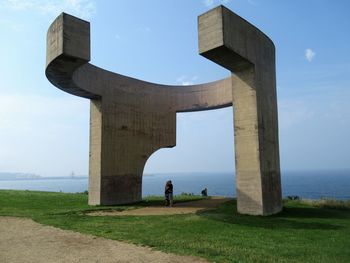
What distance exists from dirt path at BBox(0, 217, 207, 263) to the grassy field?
0.46 metres

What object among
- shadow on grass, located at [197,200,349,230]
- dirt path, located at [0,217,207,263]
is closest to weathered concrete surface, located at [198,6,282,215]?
shadow on grass, located at [197,200,349,230]

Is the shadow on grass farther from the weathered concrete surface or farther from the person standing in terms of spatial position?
the person standing

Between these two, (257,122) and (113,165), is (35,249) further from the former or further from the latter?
(113,165)

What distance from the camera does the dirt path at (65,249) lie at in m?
6.90

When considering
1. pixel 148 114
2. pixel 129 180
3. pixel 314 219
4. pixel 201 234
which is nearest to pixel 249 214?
pixel 314 219

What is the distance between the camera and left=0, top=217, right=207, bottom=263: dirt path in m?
6.90

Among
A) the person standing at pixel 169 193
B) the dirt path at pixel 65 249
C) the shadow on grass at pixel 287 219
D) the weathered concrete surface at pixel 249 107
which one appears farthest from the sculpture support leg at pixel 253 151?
the dirt path at pixel 65 249

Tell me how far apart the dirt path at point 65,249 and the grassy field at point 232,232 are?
0.46 meters

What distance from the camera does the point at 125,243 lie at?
8164 mm

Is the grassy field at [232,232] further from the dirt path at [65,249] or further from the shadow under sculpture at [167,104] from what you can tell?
the shadow under sculpture at [167,104]

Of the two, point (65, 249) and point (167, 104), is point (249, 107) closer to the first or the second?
point (167, 104)

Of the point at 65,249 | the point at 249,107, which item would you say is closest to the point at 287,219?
the point at 249,107

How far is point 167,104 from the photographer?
69.4ft

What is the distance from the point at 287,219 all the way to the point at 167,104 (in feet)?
35.4
